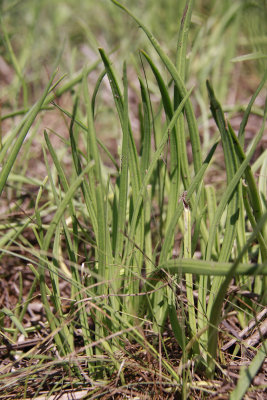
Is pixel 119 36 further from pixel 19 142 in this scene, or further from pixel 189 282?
pixel 189 282

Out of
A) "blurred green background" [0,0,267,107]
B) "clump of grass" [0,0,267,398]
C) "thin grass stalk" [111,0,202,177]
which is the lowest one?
"clump of grass" [0,0,267,398]

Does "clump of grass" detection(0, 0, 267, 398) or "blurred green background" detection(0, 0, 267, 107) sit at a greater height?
"blurred green background" detection(0, 0, 267, 107)

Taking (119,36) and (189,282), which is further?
(119,36)

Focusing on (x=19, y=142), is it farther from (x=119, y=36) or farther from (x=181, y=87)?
(x=119, y=36)

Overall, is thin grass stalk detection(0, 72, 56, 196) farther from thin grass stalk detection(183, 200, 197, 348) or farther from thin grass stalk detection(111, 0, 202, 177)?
thin grass stalk detection(183, 200, 197, 348)

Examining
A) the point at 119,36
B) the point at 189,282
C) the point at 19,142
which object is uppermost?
the point at 119,36

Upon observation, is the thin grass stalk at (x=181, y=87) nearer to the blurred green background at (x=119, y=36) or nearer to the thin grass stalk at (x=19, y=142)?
the thin grass stalk at (x=19, y=142)

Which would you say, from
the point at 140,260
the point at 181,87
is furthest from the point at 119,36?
the point at 140,260

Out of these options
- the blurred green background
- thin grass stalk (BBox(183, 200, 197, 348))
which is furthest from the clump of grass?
the blurred green background

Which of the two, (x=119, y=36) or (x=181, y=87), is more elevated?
(x=119, y=36)

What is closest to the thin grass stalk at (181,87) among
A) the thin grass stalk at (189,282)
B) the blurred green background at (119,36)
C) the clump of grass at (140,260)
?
the clump of grass at (140,260)

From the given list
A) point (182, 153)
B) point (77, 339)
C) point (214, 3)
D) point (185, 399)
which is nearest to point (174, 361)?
point (185, 399)
